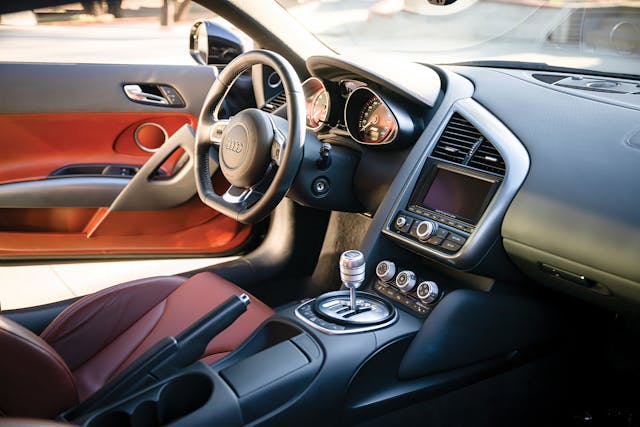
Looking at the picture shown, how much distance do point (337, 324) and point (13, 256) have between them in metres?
1.31

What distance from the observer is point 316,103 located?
205cm

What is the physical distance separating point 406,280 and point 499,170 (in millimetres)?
333

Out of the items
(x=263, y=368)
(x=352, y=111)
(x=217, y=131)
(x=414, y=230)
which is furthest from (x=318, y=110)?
(x=263, y=368)

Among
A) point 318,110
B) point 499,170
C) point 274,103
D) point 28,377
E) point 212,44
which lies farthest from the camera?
point 212,44

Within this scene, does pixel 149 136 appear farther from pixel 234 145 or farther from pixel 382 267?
pixel 382 267

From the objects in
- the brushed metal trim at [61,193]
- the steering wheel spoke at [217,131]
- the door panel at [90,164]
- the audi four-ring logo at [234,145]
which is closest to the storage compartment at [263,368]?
the audi four-ring logo at [234,145]

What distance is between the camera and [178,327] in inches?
65.1

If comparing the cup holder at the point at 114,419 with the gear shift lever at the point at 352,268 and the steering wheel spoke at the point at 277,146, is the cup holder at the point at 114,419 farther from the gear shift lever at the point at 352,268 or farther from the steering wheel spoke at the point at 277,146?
the steering wheel spoke at the point at 277,146

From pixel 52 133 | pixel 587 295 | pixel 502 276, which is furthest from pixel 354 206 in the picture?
pixel 52 133

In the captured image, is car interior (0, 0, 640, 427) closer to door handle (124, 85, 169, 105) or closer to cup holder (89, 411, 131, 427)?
cup holder (89, 411, 131, 427)

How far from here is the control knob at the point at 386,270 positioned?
1655mm

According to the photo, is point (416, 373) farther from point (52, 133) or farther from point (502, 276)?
point (52, 133)

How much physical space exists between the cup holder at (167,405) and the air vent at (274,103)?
1.04 meters

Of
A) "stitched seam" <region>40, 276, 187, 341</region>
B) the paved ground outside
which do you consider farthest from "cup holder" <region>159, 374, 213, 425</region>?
the paved ground outside
